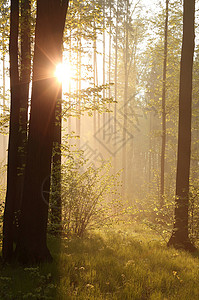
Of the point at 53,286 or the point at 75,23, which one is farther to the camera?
the point at 75,23

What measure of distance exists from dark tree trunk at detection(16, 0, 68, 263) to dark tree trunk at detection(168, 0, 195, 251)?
177 inches

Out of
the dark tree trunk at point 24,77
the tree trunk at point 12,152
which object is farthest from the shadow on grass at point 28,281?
the dark tree trunk at point 24,77

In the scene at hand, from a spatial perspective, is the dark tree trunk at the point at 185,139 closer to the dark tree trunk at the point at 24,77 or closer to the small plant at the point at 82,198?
the small plant at the point at 82,198

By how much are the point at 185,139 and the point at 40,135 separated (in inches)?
195

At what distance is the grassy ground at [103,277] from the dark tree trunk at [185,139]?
4.99 feet

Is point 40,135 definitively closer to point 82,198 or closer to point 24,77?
point 24,77

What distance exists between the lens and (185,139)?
8.23 meters

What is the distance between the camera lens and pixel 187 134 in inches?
324

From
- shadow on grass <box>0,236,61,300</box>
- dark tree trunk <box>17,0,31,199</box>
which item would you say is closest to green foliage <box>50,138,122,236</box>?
dark tree trunk <box>17,0,31,199</box>

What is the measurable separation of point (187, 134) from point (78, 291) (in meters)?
5.84

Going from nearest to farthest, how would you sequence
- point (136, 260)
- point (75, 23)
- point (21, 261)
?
point (21, 261) < point (136, 260) < point (75, 23)

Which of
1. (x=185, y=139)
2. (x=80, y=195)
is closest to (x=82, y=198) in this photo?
(x=80, y=195)

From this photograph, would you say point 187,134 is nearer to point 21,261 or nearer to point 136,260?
point 136,260

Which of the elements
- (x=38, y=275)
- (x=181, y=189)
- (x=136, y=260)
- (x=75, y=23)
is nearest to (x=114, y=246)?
(x=136, y=260)
